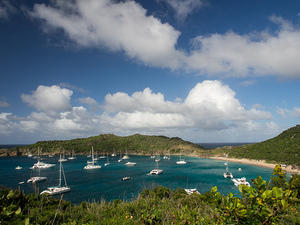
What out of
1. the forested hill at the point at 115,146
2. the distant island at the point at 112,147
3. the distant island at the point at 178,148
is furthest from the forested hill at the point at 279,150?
the forested hill at the point at 115,146

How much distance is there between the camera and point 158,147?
146 meters

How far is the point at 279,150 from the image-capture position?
3329 inches

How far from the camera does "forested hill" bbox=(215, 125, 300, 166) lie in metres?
73.5

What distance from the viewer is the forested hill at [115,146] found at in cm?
13825

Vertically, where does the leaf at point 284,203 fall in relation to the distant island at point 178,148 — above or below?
above

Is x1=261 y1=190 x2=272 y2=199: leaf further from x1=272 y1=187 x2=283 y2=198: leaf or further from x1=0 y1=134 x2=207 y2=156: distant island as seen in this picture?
x1=0 y1=134 x2=207 y2=156: distant island

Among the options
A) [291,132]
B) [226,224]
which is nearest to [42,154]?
[226,224]

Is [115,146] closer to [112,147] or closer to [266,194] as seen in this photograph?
[112,147]

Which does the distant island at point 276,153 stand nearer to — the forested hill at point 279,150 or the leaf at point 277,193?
the forested hill at point 279,150

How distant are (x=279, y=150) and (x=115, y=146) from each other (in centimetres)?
11245

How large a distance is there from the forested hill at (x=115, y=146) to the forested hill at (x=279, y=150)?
33244 millimetres

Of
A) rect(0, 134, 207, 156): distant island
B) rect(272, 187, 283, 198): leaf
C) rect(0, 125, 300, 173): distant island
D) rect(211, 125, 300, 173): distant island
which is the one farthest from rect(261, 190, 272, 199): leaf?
rect(0, 134, 207, 156): distant island

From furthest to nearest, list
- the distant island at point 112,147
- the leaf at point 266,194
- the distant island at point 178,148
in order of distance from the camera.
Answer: the distant island at point 112,147 → the distant island at point 178,148 → the leaf at point 266,194

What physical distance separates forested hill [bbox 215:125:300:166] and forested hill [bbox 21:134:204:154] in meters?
33.2
